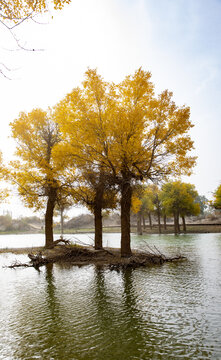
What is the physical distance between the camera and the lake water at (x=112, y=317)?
4.59 m

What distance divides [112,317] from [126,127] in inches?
365

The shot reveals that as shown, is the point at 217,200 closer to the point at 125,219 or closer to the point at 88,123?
the point at 125,219

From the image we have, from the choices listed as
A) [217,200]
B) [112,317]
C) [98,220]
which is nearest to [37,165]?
[98,220]

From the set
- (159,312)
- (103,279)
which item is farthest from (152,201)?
(159,312)

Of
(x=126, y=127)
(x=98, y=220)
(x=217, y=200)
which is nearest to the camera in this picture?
(x=126, y=127)

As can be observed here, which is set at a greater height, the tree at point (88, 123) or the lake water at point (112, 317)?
the tree at point (88, 123)

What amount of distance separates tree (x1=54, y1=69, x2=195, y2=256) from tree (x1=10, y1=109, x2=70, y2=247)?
15.3 ft

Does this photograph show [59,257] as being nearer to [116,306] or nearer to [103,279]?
[103,279]

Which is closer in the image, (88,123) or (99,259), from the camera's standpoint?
(88,123)

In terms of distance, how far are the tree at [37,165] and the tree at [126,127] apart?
183 inches

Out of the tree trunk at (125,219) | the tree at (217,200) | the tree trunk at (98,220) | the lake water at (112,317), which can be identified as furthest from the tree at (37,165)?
the tree at (217,200)

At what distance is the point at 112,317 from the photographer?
20.4 ft

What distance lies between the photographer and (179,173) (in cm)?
1452

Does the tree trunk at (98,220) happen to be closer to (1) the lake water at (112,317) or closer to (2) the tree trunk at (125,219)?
(2) the tree trunk at (125,219)
